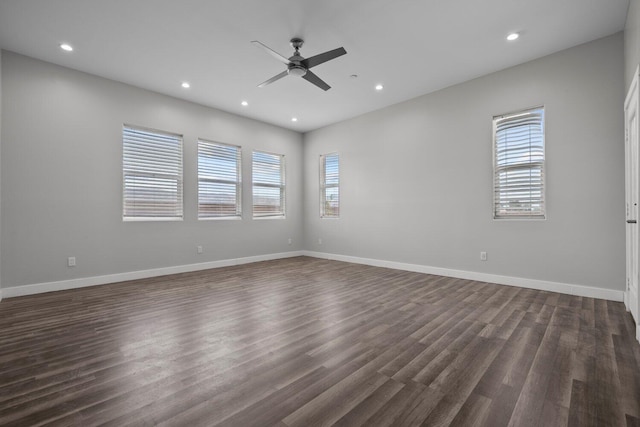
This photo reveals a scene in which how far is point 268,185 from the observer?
677 cm

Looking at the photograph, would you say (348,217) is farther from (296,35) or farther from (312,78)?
(296,35)

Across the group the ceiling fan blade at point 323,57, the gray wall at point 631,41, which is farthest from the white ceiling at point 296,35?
the ceiling fan blade at point 323,57

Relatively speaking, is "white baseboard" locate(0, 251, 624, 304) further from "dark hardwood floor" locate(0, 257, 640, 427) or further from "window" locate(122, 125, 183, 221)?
"window" locate(122, 125, 183, 221)

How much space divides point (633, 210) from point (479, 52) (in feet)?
8.13

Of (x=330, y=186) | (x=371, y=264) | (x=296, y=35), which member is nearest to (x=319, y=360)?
Result: (x=296, y=35)

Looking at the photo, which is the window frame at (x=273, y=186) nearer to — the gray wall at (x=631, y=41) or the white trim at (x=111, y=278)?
the white trim at (x=111, y=278)

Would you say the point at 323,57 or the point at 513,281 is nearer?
the point at 323,57

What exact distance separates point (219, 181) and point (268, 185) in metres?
1.22

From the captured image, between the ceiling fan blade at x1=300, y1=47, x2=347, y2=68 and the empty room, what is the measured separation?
0.03 metres

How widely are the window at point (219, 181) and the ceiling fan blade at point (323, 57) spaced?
3.12 meters

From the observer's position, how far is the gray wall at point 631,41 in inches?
99.4

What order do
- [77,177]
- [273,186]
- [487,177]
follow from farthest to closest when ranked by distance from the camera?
[273,186] → [487,177] → [77,177]

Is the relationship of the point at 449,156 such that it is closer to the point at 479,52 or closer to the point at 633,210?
the point at 479,52

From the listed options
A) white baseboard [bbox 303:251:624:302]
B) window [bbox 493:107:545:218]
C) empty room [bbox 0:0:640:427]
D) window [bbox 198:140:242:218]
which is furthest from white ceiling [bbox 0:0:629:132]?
white baseboard [bbox 303:251:624:302]
